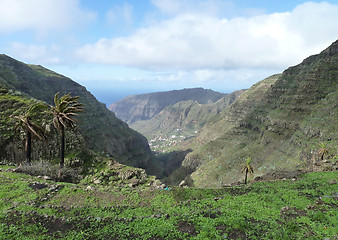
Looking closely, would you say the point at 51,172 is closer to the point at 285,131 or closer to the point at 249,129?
the point at 285,131

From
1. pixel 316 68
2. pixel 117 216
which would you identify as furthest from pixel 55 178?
pixel 316 68

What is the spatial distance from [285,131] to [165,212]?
102m

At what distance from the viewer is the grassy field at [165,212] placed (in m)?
14.6

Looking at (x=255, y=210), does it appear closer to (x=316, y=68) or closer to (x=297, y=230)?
(x=297, y=230)

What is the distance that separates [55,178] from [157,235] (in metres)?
19.1

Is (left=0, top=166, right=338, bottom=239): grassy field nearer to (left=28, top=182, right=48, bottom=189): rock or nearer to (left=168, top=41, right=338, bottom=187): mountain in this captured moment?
(left=28, top=182, right=48, bottom=189): rock

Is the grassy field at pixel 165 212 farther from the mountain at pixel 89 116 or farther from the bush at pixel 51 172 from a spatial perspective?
the mountain at pixel 89 116

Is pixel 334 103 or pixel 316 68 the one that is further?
pixel 316 68

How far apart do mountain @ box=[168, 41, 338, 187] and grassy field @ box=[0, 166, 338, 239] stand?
42900mm

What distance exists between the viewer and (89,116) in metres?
149

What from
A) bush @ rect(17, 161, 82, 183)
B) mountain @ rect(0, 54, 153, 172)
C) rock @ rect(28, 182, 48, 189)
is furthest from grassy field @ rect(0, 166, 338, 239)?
mountain @ rect(0, 54, 153, 172)

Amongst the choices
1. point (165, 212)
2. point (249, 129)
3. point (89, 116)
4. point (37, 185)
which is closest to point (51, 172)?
point (37, 185)

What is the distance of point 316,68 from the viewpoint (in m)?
104

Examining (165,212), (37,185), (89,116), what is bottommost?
(165,212)
